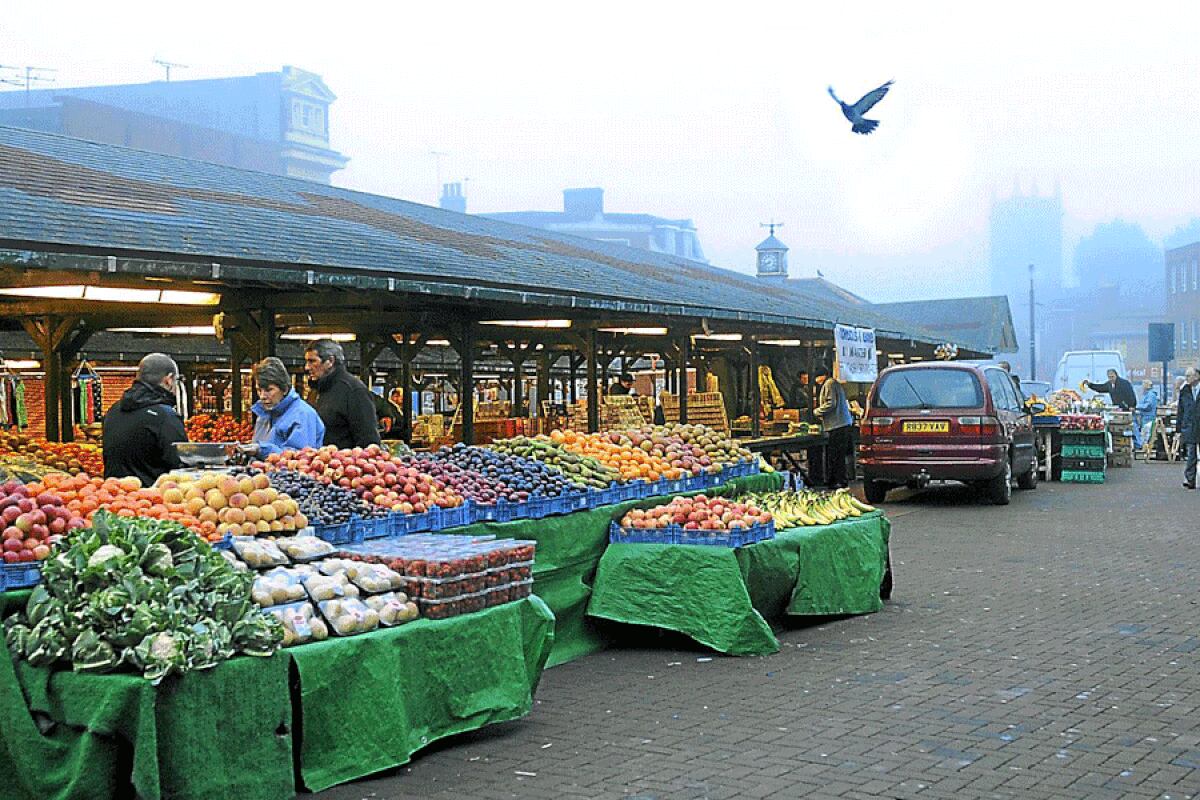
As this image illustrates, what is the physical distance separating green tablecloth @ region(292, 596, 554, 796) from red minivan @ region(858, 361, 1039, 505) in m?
11.0

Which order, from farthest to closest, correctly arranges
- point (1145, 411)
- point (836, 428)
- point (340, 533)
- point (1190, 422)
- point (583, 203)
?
point (583, 203)
point (1145, 411)
point (836, 428)
point (1190, 422)
point (340, 533)

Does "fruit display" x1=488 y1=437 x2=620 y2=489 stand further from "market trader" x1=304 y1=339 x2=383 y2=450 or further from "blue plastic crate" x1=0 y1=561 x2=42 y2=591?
"blue plastic crate" x1=0 y1=561 x2=42 y2=591

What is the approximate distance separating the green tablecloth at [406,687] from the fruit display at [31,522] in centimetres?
111

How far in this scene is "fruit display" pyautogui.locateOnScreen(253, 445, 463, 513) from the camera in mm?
7129

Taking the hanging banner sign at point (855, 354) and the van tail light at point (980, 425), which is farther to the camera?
the hanging banner sign at point (855, 354)

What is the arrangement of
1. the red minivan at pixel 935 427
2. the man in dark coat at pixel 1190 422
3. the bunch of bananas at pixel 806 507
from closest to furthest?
the bunch of bananas at pixel 806 507, the red minivan at pixel 935 427, the man in dark coat at pixel 1190 422

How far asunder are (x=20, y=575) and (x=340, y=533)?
72.6 inches

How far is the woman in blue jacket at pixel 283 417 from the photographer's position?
27.2 ft

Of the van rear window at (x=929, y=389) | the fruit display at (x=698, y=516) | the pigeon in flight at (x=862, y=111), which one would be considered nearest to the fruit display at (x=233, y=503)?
the fruit display at (x=698, y=516)

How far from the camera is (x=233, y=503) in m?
6.16

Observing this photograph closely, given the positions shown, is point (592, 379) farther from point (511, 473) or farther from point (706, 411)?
point (511, 473)

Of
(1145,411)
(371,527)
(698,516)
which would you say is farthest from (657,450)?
(1145,411)

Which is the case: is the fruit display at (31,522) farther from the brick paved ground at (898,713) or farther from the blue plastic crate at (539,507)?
the blue plastic crate at (539,507)

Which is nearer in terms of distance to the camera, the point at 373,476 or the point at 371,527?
the point at 371,527
